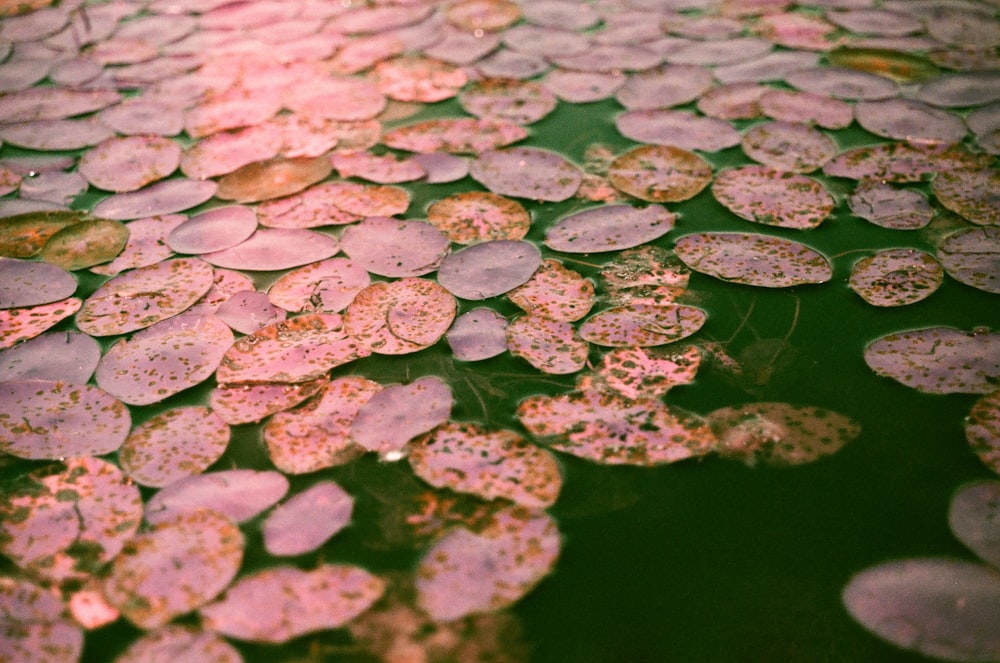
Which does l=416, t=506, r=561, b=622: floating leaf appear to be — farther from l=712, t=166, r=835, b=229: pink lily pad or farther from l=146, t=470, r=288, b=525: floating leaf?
l=712, t=166, r=835, b=229: pink lily pad

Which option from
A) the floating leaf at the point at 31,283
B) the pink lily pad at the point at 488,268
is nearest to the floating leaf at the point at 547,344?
the pink lily pad at the point at 488,268

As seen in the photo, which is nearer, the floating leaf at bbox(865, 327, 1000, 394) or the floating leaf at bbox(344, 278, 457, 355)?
the floating leaf at bbox(865, 327, 1000, 394)

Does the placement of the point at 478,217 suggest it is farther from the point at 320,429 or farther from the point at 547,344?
the point at 320,429

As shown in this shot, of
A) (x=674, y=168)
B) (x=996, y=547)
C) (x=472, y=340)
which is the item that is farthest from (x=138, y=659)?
(x=674, y=168)

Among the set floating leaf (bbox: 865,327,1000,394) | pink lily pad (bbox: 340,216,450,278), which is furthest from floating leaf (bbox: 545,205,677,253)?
floating leaf (bbox: 865,327,1000,394)

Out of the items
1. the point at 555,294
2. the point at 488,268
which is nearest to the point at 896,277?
the point at 555,294

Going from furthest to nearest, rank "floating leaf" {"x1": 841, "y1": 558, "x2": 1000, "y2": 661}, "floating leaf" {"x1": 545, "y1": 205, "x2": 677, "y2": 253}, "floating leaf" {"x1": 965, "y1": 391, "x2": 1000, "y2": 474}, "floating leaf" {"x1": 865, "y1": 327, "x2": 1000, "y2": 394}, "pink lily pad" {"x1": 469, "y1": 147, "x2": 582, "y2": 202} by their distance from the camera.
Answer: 1. "pink lily pad" {"x1": 469, "y1": 147, "x2": 582, "y2": 202}
2. "floating leaf" {"x1": 545, "y1": 205, "x2": 677, "y2": 253}
3. "floating leaf" {"x1": 865, "y1": 327, "x2": 1000, "y2": 394}
4. "floating leaf" {"x1": 965, "y1": 391, "x2": 1000, "y2": 474}
5. "floating leaf" {"x1": 841, "y1": 558, "x2": 1000, "y2": 661}
